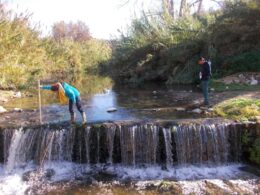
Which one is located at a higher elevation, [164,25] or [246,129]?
[164,25]

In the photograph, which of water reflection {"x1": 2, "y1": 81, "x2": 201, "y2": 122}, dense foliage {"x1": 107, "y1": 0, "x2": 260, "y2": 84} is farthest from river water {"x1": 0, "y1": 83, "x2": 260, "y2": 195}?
dense foliage {"x1": 107, "y1": 0, "x2": 260, "y2": 84}

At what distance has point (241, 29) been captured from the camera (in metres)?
17.2

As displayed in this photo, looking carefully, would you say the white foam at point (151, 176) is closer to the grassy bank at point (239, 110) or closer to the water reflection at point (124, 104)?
the grassy bank at point (239, 110)

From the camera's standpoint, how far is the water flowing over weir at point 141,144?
946 centimetres

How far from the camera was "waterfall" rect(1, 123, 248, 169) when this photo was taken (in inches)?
372

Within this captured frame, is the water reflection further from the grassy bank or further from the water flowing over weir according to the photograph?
the water flowing over weir

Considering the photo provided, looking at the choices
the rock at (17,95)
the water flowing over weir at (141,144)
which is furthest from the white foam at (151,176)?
the rock at (17,95)

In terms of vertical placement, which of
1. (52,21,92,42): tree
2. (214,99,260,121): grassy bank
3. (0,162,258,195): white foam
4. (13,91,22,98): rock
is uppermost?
(52,21,92,42): tree

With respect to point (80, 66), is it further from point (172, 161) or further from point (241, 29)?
point (172, 161)

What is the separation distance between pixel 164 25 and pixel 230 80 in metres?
7.67

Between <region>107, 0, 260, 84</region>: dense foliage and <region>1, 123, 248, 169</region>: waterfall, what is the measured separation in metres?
8.16

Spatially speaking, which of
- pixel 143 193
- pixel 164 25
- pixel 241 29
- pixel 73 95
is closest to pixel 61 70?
pixel 164 25

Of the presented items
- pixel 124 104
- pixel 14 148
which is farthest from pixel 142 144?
pixel 124 104

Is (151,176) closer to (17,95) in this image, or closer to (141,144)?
(141,144)
